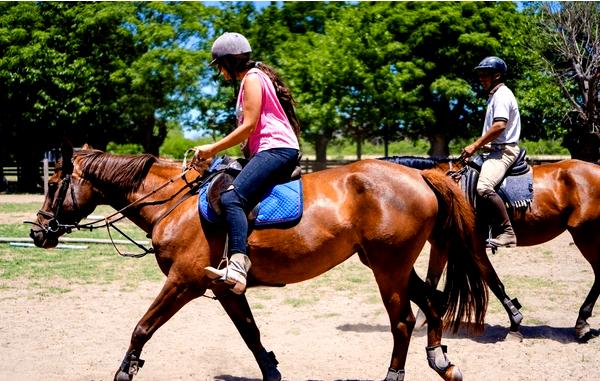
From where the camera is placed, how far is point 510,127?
6879mm

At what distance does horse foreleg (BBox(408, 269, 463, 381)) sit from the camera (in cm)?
507

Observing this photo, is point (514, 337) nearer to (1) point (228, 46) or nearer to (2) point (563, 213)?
(2) point (563, 213)

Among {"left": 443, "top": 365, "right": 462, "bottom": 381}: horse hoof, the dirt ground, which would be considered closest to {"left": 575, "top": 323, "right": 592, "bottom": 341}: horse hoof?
the dirt ground

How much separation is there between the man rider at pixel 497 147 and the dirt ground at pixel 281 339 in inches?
51.0

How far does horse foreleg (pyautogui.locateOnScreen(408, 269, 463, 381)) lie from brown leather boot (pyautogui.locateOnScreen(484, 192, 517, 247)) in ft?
5.50

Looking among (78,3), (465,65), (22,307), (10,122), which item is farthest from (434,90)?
(22,307)

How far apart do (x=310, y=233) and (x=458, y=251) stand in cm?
151

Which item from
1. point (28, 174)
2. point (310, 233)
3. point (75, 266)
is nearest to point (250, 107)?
point (310, 233)

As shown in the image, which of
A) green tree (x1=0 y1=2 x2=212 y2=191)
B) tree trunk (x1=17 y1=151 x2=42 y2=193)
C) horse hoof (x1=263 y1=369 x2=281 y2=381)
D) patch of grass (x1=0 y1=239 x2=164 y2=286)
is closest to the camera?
horse hoof (x1=263 y1=369 x2=281 y2=381)

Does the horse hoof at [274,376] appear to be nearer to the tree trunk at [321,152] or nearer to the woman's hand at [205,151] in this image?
the woman's hand at [205,151]

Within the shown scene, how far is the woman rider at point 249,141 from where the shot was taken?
4582 mm

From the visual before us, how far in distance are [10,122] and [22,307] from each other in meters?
27.6

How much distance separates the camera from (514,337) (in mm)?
6750

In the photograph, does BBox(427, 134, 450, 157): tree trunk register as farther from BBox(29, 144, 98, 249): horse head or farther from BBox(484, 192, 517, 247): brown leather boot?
BBox(29, 144, 98, 249): horse head
